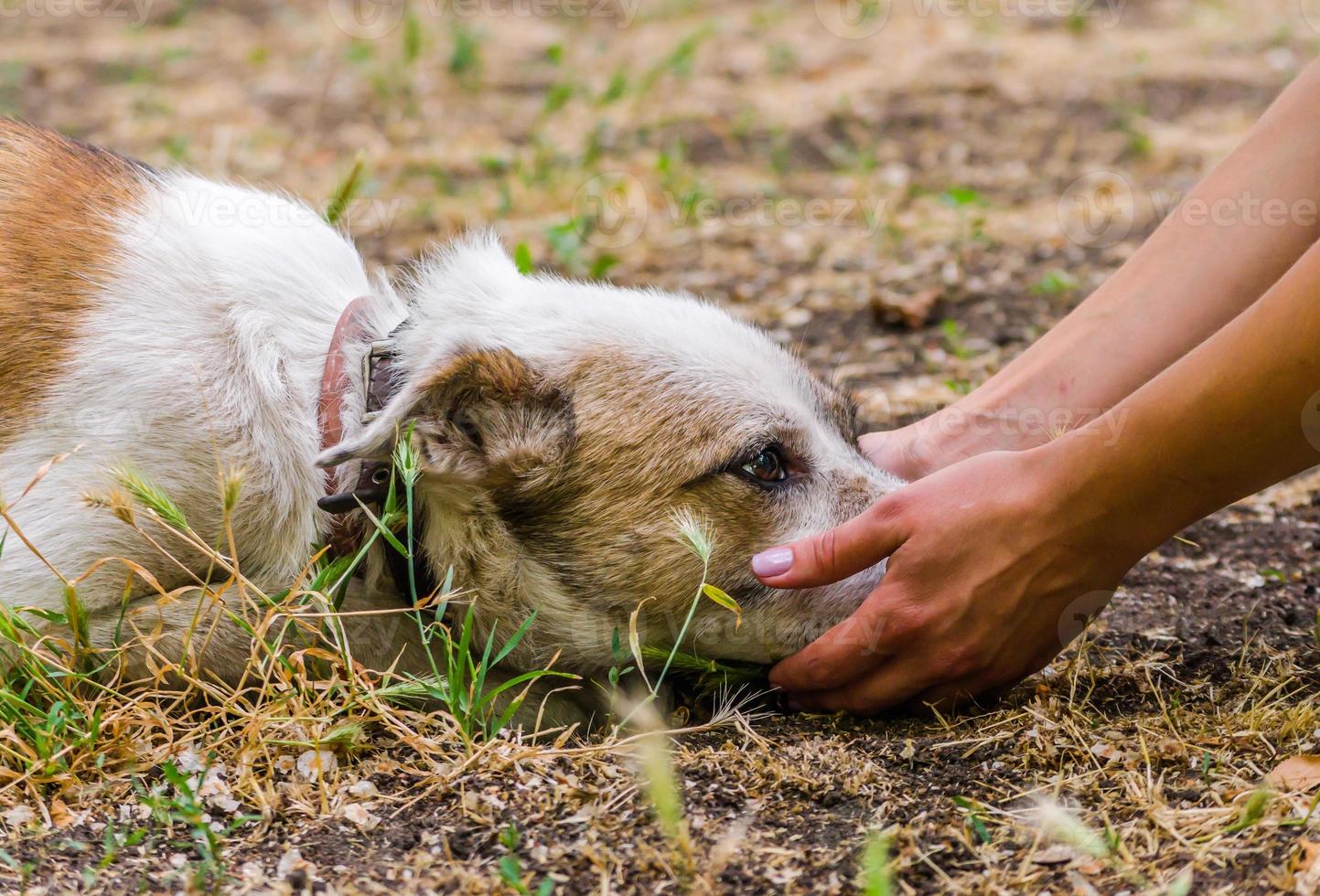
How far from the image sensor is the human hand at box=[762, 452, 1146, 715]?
103 inches

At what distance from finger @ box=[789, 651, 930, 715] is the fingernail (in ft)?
1.00

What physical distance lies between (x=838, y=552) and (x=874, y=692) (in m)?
0.34

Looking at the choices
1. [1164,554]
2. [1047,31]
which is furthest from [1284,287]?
[1047,31]

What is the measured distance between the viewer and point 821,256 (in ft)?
19.7

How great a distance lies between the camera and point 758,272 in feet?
19.2

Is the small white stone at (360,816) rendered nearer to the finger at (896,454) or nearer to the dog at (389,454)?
the dog at (389,454)

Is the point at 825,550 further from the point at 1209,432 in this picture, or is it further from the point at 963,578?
the point at 1209,432

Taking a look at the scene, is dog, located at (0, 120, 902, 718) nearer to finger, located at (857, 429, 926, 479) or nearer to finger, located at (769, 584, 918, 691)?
finger, located at (769, 584, 918, 691)

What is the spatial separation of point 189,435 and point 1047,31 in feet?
25.3

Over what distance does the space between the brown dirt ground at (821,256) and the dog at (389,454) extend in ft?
1.39

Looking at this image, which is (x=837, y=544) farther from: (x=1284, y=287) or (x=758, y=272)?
(x=758, y=272)

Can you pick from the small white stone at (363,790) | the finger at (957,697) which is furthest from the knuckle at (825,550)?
the small white stone at (363,790)

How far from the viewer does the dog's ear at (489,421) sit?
2838 millimetres

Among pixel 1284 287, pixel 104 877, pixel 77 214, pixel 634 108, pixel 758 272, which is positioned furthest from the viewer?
pixel 634 108
